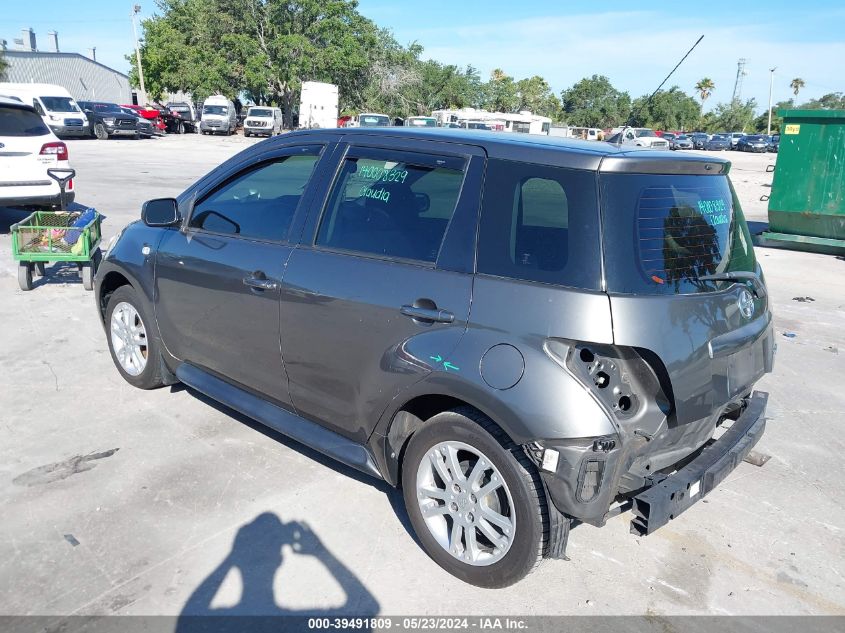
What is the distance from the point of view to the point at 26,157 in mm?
9586

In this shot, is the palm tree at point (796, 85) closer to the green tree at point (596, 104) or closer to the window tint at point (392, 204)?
the green tree at point (596, 104)

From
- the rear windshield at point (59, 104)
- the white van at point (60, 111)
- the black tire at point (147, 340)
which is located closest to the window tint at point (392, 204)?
the black tire at point (147, 340)

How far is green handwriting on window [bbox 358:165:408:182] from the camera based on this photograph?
132 inches

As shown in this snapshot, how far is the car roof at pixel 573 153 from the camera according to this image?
2748mm

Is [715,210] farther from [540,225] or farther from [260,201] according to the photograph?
[260,201]

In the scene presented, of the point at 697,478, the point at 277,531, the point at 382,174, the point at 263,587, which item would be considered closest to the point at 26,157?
the point at 382,174

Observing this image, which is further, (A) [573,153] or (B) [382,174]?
(B) [382,174]

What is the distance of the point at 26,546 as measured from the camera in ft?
10.5

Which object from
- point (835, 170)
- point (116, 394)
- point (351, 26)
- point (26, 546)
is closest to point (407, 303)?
point (26, 546)

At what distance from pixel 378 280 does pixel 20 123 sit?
28.9 ft

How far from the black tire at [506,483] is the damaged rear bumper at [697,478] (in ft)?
1.27

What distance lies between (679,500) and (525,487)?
25.5 inches

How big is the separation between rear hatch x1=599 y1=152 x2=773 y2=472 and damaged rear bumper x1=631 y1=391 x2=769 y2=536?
0.09 m

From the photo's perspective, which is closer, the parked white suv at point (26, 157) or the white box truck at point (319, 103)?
the parked white suv at point (26, 157)
